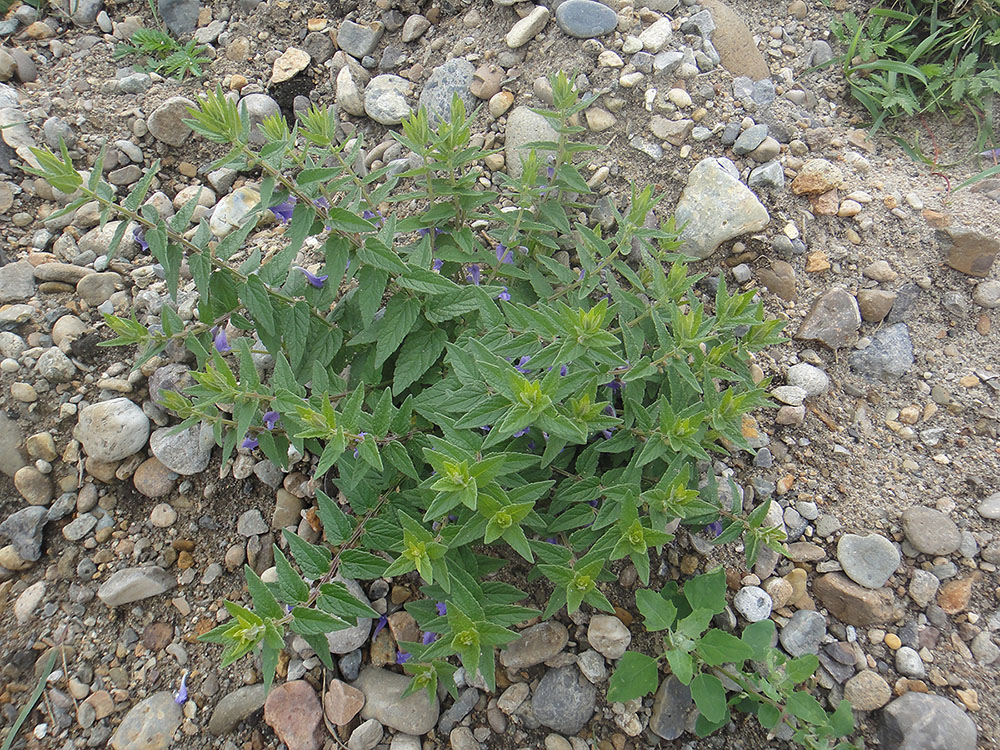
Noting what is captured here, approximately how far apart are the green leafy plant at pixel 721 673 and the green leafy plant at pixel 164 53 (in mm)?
4918

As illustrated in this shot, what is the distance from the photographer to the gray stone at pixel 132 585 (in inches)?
137

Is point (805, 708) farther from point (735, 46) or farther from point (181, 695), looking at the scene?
point (735, 46)

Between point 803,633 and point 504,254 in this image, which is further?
point 504,254

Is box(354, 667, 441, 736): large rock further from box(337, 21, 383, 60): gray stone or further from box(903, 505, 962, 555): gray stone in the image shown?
box(337, 21, 383, 60): gray stone

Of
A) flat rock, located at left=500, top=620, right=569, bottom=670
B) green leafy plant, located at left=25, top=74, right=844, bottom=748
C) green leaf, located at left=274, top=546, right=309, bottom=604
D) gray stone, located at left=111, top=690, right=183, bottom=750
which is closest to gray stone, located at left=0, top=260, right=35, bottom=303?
green leafy plant, located at left=25, top=74, right=844, bottom=748

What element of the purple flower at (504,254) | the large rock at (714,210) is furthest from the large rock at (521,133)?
the large rock at (714,210)

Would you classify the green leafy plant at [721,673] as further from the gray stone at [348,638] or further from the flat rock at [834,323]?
the flat rock at [834,323]

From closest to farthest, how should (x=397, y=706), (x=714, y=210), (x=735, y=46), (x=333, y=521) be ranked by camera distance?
(x=333, y=521) → (x=397, y=706) → (x=714, y=210) → (x=735, y=46)

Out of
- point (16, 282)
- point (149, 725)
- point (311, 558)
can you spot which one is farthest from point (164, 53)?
point (149, 725)

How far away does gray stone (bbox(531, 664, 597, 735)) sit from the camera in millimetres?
3111

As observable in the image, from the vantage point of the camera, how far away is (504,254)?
3760 mm

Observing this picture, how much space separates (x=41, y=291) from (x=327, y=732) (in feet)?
10.2

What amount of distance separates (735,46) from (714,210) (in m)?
1.43

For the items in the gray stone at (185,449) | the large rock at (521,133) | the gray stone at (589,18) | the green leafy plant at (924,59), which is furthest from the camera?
the green leafy plant at (924,59)
